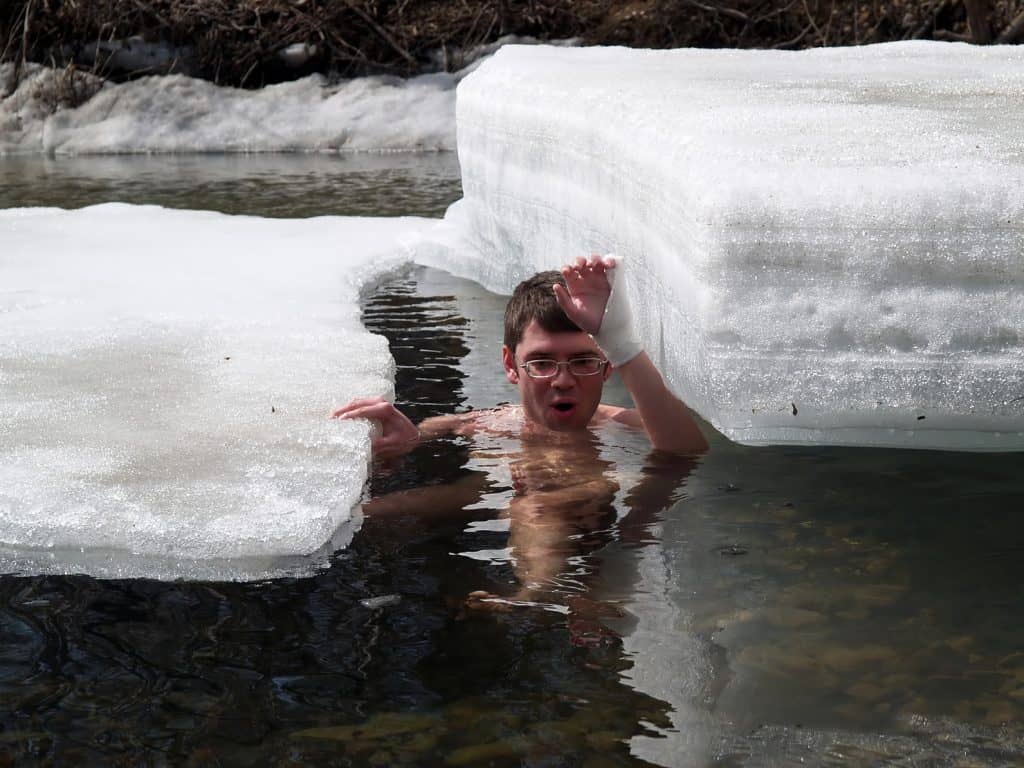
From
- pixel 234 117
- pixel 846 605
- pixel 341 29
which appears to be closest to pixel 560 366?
pixel 846 605

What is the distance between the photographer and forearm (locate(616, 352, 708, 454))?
128 inches

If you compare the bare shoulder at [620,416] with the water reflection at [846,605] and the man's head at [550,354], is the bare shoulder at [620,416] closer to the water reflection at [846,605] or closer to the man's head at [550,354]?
the man's head at [550,354]

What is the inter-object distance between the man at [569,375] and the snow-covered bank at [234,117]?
30.4 ft

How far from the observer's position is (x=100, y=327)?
14.5 ft

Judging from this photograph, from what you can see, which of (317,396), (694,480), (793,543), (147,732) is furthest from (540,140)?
(147,732)

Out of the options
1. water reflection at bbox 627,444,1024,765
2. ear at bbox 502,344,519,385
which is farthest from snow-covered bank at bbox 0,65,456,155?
water reflection at bbox 627,444,1024,765

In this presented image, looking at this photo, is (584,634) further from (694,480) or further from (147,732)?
(694,480)

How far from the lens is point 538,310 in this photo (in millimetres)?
3457

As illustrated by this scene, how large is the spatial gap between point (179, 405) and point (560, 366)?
935 mm

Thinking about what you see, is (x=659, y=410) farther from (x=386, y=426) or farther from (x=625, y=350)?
(x=386, y=426)

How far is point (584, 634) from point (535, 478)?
0.97 meters

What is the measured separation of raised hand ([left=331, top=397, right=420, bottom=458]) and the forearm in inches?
22.1

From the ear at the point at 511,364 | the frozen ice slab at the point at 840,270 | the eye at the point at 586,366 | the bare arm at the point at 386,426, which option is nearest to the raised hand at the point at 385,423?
the bare arm at the point at 386,426

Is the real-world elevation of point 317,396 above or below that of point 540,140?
below
